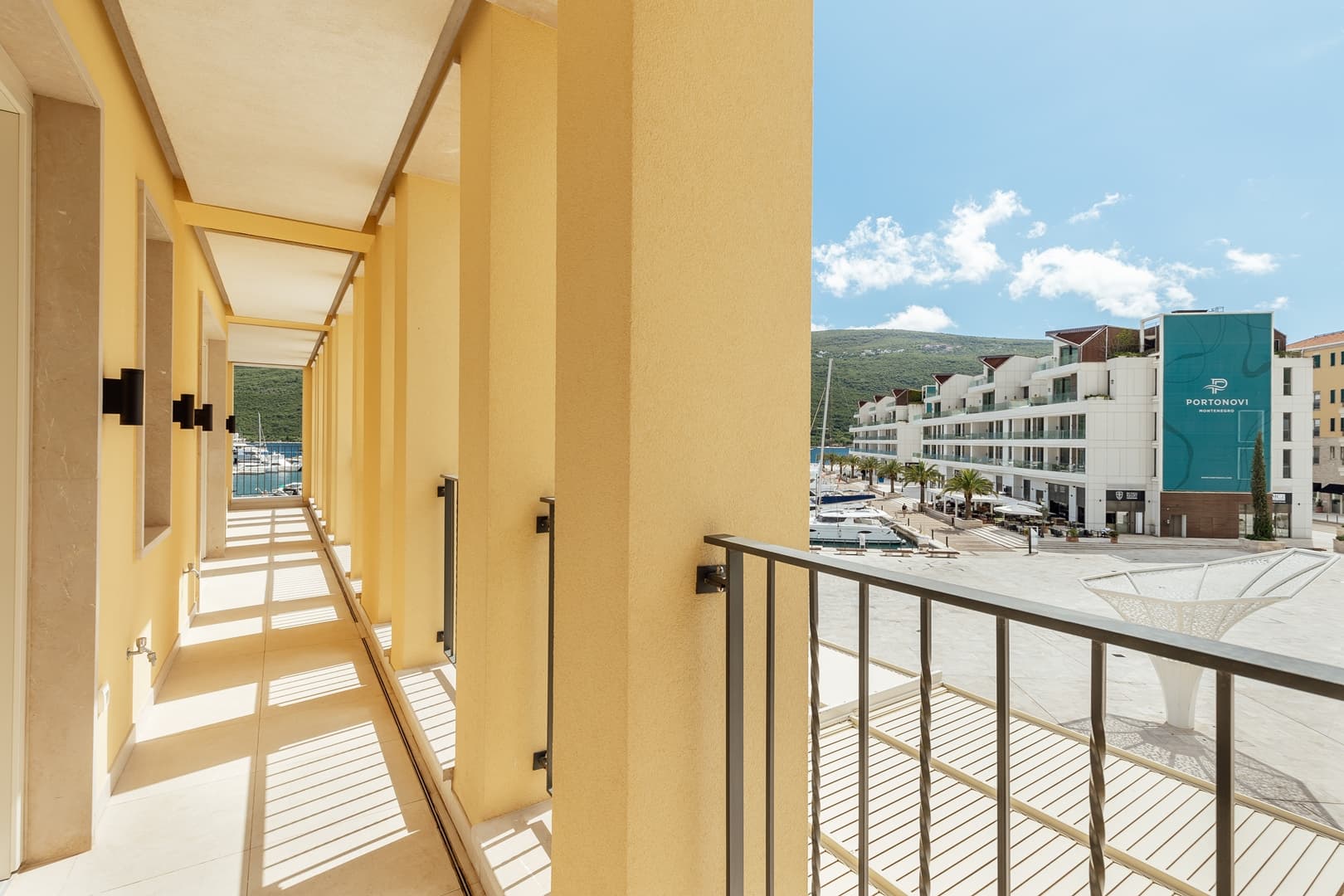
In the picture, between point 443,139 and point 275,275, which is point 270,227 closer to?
point 275,275

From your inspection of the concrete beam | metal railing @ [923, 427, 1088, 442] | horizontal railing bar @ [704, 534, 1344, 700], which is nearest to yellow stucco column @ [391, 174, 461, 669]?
the concrete beam

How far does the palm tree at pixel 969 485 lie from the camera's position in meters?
27.5

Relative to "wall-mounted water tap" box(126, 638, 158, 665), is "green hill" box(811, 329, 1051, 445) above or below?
above

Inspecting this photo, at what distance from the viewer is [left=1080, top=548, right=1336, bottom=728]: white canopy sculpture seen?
869 cm

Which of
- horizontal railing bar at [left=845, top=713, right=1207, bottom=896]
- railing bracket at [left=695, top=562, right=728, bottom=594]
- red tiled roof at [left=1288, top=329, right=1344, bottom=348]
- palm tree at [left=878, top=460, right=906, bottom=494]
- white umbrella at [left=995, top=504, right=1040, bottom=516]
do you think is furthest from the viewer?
palm tree at [left=878, top=460, right=906, bottom=494]

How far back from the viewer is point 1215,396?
16.6m

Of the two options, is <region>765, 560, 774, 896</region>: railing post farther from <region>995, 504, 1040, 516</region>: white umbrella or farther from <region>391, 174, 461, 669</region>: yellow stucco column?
<region>995, 504, 1040, 516</region>: white umbrella

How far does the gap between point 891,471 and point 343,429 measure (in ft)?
120

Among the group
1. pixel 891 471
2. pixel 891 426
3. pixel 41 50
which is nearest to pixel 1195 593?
pixel 41 50

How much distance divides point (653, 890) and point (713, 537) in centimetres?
59

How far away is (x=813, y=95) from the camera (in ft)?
4.09

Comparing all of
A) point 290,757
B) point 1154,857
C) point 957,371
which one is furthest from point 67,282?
point 957,371

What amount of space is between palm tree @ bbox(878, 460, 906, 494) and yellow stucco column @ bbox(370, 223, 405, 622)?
1468 inches

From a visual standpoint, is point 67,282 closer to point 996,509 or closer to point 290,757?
point 290,757
